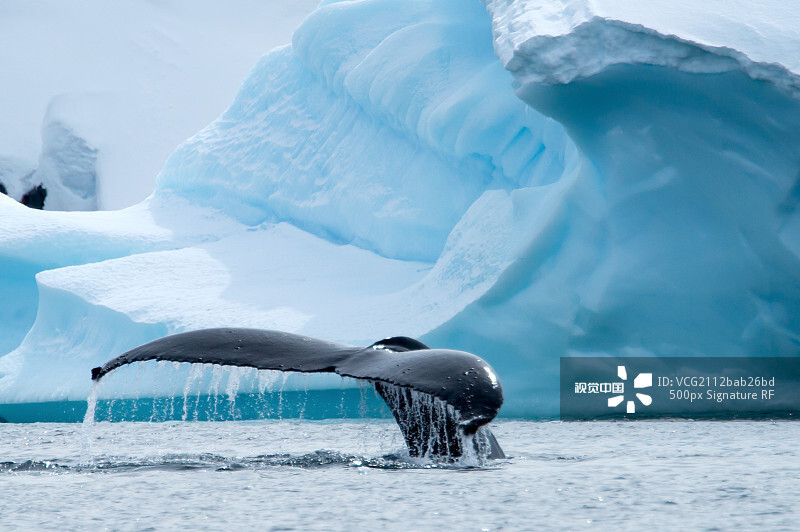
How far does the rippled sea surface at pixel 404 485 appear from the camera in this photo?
316 centimetres

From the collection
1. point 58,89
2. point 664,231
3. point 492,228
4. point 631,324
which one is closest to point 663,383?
point 631,324

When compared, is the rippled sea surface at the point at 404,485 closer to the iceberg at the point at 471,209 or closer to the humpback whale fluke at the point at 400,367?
the humpback whale fluke at the point at 400,367

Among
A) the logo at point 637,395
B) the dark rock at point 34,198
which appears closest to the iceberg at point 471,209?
the logo at point 637,395

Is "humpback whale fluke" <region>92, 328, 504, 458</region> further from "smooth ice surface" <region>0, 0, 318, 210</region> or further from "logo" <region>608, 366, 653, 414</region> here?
"smooth ice surface" <region>0, 0, 318, 210</region>

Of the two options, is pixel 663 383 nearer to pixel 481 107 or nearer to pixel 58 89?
pixel 481 107

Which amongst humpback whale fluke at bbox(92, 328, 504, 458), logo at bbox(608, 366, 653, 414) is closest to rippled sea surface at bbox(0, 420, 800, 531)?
humpback whale fluke at bbox(92, 328, 504, 458)

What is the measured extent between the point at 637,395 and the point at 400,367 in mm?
5338

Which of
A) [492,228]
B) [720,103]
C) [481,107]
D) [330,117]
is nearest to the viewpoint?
[720,103]

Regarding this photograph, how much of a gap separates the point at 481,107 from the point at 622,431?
4808 millimetres

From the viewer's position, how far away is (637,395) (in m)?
8.59

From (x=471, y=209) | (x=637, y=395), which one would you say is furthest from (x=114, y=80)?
(x=637, y=395)

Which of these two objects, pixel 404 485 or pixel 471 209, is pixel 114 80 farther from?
pixel 404 485

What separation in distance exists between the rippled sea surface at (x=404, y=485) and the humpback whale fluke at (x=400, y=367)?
0.21 m

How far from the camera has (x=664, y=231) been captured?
27.9 feet
